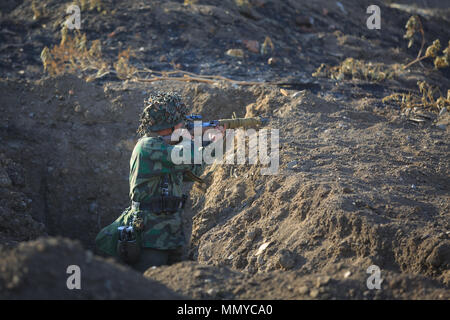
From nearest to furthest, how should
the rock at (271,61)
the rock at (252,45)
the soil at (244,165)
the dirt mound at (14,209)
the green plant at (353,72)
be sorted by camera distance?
the soil at (244,165)
the dirt mound at (14,209)
the green plant at (353,72)
the rock at (271,61)
the rock at (252,45)

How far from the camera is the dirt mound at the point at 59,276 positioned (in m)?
2.26

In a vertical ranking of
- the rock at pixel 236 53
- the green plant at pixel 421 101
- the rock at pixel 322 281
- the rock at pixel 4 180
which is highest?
the rock at pixel 236 53

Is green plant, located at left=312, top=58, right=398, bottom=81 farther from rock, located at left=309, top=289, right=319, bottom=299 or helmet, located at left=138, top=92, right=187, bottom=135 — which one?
rock, located at left=309, top=289, right=319, bottom=299

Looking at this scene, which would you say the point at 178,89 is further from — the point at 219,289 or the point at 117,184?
the point at 219,289

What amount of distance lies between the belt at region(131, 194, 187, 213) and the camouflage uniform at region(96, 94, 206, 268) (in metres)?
0.02

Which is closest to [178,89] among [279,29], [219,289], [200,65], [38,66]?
[200,65]

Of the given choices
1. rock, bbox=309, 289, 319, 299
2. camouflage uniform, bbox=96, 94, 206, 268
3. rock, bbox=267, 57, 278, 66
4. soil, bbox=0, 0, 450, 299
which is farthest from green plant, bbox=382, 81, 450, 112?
rock, bbox=309, 289, 319, 299

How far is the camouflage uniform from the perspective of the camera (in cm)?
367

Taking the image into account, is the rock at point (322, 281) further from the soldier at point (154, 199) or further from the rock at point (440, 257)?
the soldier at point (154, 199)

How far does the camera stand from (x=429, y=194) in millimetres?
3699

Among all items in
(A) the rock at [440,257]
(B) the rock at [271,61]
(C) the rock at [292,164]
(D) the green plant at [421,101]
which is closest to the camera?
(A) the rock at [440,257]

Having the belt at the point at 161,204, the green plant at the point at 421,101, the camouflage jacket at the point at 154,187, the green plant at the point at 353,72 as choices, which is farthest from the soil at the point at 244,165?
A: the belt at the point at 161,204

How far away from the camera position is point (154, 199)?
12.4 feet

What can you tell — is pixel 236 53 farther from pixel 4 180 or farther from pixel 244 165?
pixel 4 180
